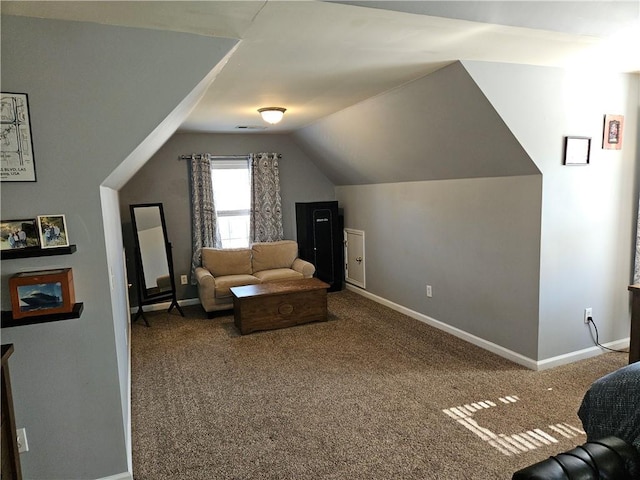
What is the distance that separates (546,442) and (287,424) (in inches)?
57.4

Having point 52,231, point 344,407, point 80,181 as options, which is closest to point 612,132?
point 344,407

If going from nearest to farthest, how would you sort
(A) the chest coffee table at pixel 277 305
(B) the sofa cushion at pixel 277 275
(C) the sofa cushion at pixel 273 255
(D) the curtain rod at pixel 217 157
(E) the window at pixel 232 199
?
(A) the chest coffee table at pixel 277 305 < (B) the sofa cushion at pixel 277 275 < (D) the curtain rod at pixel 217 157 < (C) the sofa cushion at pixel 273 255 < (E) the window at pixel 232 199

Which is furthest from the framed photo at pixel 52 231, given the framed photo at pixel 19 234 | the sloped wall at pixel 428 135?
the sloped wall at pixel 428 135

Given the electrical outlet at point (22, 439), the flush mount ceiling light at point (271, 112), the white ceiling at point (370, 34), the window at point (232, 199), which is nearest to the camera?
the white ceiling at point (370, 34)

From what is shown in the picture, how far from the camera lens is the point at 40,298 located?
1708mm

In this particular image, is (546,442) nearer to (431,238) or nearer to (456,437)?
(456,437)

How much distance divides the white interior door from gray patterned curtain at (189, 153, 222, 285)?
1.86 metres

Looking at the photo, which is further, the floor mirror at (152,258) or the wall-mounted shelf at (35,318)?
the floor mirror at (152,258)

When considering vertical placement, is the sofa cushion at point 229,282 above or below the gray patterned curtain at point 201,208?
below

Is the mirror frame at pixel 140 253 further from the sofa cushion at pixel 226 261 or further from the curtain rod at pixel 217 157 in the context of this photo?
the curtain rod at pixel 217 157

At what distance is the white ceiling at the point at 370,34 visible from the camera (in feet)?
5.41

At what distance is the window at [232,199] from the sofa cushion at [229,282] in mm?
810

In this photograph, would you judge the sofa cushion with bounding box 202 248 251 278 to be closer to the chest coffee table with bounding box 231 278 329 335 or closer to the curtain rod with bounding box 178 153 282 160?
the chest coffee table with bounding box 231 278 329 335

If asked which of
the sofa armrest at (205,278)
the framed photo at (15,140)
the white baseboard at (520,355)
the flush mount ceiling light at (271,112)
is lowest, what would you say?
the white baseboard at (520,355)
